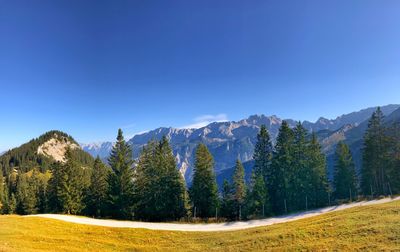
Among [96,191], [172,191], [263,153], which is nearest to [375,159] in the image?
[263,153]

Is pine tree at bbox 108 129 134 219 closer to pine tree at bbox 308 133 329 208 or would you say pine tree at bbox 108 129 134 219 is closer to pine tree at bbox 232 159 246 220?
pine tree at bbox 232 159 246 220

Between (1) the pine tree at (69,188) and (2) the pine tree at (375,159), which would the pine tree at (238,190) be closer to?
(2) the pine tree at (375,159)

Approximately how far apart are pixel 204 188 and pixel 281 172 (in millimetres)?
19185

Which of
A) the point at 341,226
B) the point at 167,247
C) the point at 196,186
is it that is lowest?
the point at 167,247

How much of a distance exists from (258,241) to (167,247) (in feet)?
33.6

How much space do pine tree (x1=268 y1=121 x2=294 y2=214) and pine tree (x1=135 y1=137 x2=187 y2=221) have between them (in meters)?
21.3

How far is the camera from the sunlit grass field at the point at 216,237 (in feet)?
79.6

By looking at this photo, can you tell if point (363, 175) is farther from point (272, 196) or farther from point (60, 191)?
point (60, 191)

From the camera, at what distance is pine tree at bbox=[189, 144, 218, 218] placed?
56.8 metres

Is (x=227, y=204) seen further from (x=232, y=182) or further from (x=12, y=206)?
(x=12, y=206)

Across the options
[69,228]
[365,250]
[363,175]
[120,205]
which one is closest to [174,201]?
[120,205]

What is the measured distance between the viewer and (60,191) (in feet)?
208

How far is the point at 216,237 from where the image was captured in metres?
33.8

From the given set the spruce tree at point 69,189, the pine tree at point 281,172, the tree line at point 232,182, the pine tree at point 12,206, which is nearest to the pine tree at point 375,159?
the tree line at point 232,182
